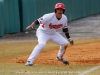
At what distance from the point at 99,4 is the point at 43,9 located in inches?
386

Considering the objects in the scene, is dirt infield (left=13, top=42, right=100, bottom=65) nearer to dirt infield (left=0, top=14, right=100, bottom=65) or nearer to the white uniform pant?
dirt infield (left=0, top=14, right=100, bottom=65)

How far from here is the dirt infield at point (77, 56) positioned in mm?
13117

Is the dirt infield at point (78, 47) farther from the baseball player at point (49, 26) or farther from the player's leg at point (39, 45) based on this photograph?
the player's leg at point (39, 45)

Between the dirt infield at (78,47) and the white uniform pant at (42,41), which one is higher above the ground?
the white uniform pant at (42,41)

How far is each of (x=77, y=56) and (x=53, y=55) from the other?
2.67 feet

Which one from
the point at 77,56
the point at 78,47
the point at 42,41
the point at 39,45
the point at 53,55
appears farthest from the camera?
the point at 78,47

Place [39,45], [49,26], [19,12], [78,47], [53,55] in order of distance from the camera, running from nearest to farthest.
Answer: [39,45]
[49,26]
[53,55]
[78,47]
[19,12]

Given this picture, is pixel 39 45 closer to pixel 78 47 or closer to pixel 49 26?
pixel 49 26

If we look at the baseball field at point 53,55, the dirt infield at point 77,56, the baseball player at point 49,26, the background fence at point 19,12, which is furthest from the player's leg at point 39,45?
the background fence at point 19,12

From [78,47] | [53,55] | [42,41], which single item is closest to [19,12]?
[78,47]

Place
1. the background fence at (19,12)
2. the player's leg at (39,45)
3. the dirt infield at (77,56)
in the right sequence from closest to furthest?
the player's leg at (39,45) → the dirt infield at (77,56) → the background fence at (19,12)

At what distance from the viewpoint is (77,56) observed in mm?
14508

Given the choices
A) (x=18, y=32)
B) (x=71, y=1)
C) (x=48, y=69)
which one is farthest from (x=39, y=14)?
(x=48, y=69)

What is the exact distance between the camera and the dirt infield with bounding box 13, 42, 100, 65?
13.1m
